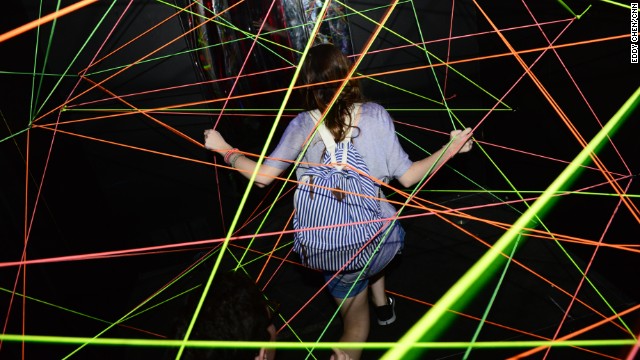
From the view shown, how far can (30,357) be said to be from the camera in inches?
60.9

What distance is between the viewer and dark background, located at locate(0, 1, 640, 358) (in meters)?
1.77

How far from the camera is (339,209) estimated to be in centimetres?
128

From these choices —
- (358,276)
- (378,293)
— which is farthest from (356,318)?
(378,293)

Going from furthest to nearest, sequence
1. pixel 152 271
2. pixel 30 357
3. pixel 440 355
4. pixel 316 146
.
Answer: pixel 152 271 < pixel 440 355 < pixel 30 357 < pixel 316 146

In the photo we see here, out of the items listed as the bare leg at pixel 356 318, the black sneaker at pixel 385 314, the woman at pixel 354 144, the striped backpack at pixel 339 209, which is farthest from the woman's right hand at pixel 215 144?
the black sneaker at pixel 385 314

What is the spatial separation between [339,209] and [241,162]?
0.41m

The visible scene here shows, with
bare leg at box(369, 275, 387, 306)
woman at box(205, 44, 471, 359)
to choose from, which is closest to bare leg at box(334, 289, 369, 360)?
woman at box(205, 44, 471, 359)

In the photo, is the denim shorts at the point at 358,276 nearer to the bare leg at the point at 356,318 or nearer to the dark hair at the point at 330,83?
the bare leg at the point at 356,318

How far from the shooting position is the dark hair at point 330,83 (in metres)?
1.25

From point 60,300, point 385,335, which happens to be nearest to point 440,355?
point 385,335

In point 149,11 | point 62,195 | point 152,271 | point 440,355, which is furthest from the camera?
point 152,271

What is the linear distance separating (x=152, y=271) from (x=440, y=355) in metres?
1.97

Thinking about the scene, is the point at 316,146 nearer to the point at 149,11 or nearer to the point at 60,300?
the point at 60,300

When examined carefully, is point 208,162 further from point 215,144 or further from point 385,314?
point 385,314
